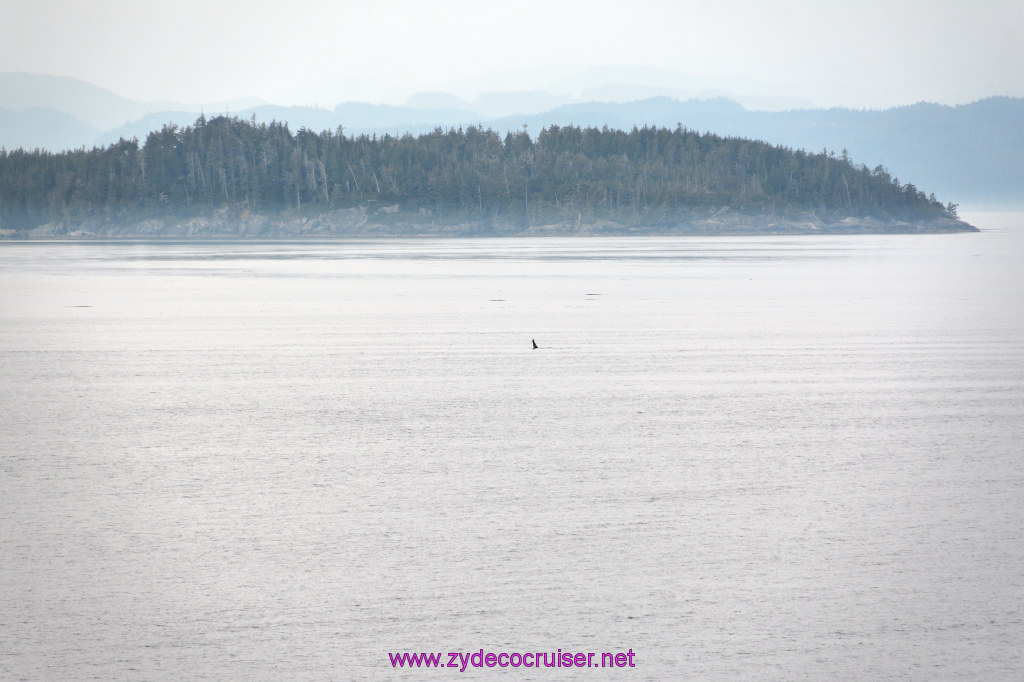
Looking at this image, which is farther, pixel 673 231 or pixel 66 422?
pixel 673 231

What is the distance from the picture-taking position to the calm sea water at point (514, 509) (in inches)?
239

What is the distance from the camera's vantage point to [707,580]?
701cm

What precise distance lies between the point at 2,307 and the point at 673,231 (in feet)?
572

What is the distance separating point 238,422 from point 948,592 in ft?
28.7

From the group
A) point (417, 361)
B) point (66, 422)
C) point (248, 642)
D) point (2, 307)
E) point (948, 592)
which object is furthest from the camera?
point (2, 307)

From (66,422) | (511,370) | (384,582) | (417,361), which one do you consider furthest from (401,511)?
(417,361)

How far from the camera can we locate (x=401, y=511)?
8.62 metres

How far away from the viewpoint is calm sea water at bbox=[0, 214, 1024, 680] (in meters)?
6.06

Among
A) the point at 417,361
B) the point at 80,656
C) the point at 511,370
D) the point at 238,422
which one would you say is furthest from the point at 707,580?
the point at 417,361

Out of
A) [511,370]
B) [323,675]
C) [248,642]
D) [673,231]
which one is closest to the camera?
[323,675]

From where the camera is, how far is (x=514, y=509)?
28.5 ft

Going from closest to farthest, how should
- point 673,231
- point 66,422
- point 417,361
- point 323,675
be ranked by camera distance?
point 323,675 → point 66,422 → point 417,361 → point 673,231

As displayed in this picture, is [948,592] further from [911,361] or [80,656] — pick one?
[911,361]

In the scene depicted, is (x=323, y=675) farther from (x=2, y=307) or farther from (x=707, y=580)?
(x=2, y=307)
